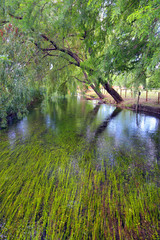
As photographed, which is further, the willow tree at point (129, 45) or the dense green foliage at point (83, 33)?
the dense green foliage at point (83, 33)

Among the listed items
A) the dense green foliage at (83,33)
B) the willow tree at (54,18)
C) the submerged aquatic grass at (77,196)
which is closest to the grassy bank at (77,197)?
the submerged aquatic grass at (77,196)

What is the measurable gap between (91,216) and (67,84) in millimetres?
11637

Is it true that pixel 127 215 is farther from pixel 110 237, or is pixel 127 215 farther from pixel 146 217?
pixel 110 237

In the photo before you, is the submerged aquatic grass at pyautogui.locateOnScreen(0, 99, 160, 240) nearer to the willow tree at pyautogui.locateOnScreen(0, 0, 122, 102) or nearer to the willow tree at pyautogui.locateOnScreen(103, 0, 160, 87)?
the willow tree at pyautogui.locateOnScreen(103, 0, 160, 87)

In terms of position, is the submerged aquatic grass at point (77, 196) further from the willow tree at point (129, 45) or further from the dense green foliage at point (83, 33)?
the willow tree at point (129, 45)

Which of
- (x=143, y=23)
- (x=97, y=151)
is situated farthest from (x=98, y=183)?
(x=143, y=23)

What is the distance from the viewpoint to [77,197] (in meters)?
2.28

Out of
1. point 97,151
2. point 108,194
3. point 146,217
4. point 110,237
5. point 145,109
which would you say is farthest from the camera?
point 145,109

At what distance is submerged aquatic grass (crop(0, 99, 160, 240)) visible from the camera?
178 centimetres

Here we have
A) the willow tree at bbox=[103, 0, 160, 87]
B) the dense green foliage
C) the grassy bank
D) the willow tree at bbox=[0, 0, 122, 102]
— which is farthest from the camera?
the willow tree at bbox=[0, 0, 122, 102]

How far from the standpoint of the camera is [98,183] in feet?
8.58

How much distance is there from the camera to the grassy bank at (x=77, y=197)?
1.78m

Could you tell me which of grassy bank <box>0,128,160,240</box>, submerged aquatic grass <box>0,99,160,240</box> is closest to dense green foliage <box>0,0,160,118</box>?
submerged aquatic grass <box>0,99,160,240</box>

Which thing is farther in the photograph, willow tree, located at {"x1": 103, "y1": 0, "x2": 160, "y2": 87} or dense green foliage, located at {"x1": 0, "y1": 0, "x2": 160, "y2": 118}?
dense green foliage, located at {"x1": 0, "y1": 0, "x2": 160, "y2": 118}
